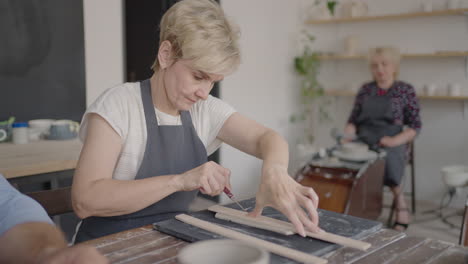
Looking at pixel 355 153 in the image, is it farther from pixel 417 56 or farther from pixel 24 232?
pixel 24 232

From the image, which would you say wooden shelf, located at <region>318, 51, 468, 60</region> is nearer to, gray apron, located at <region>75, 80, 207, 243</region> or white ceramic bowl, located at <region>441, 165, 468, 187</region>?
white ceramic bowl, located at <region>441, 165, 468, 187</region>

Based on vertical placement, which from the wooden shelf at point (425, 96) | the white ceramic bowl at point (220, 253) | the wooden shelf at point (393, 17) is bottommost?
the wooden shelf at point (425, 96)

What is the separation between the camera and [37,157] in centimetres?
229

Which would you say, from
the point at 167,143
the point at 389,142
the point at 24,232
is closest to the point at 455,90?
the point at 389,142

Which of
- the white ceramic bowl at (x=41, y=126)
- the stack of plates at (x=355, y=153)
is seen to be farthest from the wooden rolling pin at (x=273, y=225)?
A: the stack of plates at (x=355, y=153)

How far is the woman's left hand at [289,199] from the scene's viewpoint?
1.19 metres

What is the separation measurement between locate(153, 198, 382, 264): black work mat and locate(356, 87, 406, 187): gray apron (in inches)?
105

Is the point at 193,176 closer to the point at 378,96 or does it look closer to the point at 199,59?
the point at 199,59

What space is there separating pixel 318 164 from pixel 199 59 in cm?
217

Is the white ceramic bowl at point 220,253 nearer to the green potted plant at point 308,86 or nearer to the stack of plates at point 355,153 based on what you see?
the stack of plates at point 355,153

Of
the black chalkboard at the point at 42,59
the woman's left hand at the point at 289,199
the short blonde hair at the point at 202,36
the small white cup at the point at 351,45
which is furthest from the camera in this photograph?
the small white cup at the point at 351,45

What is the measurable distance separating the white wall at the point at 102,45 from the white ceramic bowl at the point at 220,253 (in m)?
2.92

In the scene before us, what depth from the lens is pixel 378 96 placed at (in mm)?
4172

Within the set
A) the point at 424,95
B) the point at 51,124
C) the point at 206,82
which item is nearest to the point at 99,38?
the point at 51,124
